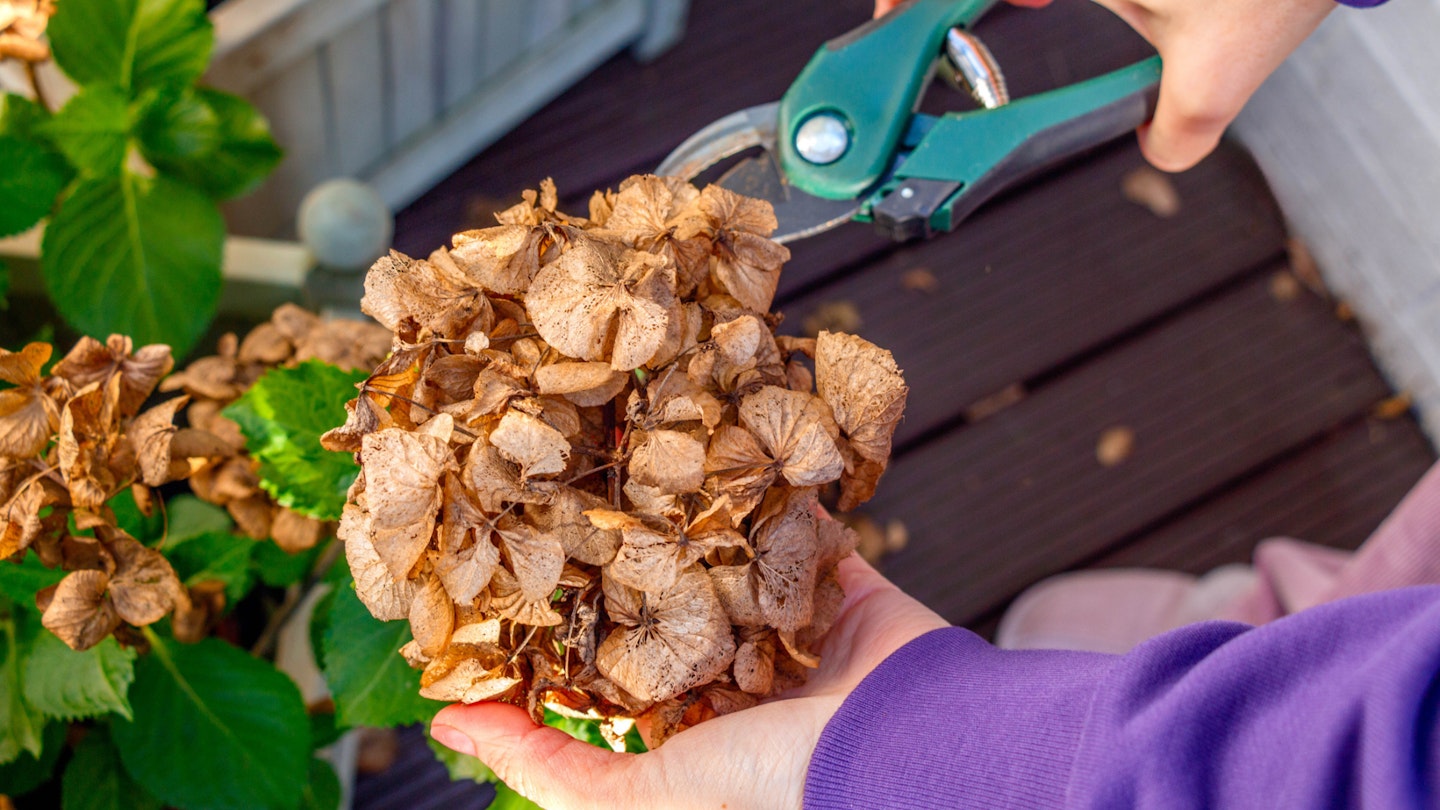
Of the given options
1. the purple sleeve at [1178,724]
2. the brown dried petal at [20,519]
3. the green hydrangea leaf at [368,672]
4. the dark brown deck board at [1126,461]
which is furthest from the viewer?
the dark brown deck board at [1126,461]

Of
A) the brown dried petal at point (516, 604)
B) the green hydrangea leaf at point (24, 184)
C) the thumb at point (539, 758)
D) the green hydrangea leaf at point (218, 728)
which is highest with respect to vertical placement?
the brown dried petal at point (516, 604)

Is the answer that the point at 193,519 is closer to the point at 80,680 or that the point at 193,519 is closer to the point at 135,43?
the point at 80,680

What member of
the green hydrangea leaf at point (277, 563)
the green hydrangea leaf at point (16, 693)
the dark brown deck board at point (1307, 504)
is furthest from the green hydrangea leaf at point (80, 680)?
the dark brown deck board at point (1307, 504)

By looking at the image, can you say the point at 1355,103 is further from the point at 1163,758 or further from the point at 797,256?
the point at 1163,758

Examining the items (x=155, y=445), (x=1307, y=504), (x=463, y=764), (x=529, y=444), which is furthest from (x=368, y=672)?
(x=1307, y=504)

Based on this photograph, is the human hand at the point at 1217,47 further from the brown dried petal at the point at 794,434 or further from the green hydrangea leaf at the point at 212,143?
the green hydrangea leaf at the point at 212,143

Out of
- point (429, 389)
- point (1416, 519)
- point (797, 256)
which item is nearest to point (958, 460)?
point (797, 256)
